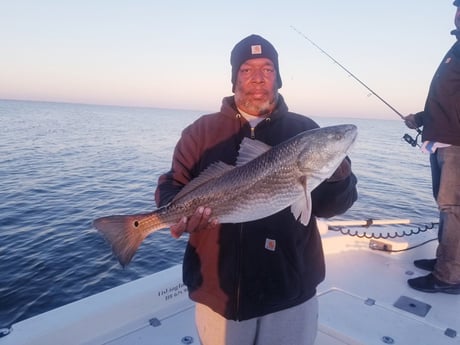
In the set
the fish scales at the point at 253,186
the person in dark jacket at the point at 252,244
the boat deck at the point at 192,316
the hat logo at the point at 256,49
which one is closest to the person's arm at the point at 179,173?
the person in dark jacket at the point at 252,244

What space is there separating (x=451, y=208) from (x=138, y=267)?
832 centimetres

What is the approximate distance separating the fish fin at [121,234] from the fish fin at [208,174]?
567mm

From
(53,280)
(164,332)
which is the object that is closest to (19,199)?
(53,280)

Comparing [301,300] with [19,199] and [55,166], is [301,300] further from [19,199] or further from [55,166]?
[55,166]

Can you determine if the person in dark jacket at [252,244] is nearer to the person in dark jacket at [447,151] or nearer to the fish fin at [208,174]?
the fish fin at [208,174]

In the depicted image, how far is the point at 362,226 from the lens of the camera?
751 cm

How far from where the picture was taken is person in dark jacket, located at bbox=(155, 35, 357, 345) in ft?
10.0

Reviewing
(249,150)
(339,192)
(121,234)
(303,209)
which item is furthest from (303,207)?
(121,234)

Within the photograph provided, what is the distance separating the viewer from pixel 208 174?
3145 millimetres

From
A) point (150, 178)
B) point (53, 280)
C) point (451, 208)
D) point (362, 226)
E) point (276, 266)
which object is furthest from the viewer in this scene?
point (150, 178)

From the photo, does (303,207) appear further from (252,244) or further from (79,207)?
(79,207)

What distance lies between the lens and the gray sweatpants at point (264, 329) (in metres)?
3.07

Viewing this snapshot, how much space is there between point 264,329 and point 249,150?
1.59 m

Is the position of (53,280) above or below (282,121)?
below
